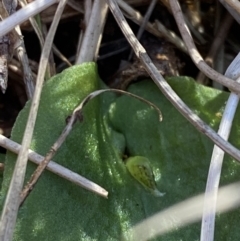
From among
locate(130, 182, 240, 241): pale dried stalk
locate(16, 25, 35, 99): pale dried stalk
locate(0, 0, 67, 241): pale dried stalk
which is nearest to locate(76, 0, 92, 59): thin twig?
locate(16, 25, 35, 99): pale dried stalk

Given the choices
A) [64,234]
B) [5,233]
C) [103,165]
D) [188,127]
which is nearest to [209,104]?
[188,127]

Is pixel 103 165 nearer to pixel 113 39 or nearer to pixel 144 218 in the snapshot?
pixel 144 218

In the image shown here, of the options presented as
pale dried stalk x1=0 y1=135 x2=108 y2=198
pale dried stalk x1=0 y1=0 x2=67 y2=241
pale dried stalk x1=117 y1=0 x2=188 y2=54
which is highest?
pale dried stalk x1=117 y1=0 x2=188 y2=54

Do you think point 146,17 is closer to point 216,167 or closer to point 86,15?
point 86,15

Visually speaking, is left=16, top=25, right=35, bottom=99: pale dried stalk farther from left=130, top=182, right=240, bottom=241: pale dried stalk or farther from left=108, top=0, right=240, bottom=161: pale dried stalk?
left=130, top=182, right=240, bottom=241: pale dried stalk

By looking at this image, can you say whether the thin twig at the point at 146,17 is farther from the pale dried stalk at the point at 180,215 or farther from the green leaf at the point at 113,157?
the pale dried stalk at the point at 180,215

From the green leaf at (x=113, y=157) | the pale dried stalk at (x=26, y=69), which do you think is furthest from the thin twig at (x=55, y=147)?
the pale dried stalk at (x=26, y=69)
